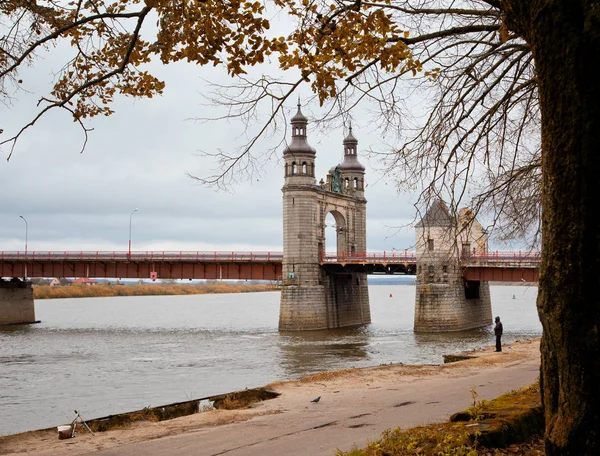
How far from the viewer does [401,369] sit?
23859 millimetres

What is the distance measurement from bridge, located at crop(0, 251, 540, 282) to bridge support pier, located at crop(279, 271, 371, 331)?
240cm

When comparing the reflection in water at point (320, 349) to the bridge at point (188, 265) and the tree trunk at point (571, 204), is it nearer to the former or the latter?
the bridge at point (188, 265)

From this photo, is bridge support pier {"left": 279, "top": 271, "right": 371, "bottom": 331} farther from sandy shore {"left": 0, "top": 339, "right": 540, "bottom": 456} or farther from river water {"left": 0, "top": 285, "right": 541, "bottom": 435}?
sandy shore {"left": 0, "top": 339, "right": 540, "bottom": 456}

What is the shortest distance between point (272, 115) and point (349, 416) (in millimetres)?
6752

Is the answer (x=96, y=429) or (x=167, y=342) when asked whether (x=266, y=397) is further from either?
(x=167, y=342)

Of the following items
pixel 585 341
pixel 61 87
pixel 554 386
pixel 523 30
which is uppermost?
pixel 61 87

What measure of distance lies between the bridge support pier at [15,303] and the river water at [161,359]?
4.87m

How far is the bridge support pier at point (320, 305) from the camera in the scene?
6222 centimetres

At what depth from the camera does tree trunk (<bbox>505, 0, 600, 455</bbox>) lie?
5379 mm

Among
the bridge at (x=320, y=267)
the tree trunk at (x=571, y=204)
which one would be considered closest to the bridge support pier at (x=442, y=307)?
the bridge at (x=320, y=267)

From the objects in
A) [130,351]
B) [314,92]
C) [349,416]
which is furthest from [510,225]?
[130,351]

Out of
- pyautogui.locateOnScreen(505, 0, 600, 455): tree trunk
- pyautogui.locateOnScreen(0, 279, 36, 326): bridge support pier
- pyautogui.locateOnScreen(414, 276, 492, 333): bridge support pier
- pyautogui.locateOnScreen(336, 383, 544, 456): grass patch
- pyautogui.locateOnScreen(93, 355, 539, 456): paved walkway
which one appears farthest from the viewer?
pyautogui.locateOnScreen(0, 279, 36, 326): bridge support pier

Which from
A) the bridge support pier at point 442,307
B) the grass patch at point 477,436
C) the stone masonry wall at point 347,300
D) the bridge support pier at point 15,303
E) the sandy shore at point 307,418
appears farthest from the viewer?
the bridge support pier at point 15,303

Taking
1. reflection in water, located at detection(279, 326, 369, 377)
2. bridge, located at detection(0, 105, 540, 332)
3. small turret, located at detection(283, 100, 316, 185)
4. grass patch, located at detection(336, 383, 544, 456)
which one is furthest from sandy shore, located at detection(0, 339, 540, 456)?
small turret, located at detection(283, 100, 316, 185)
